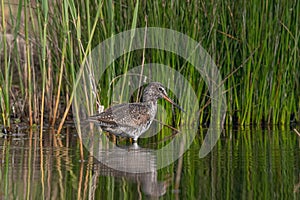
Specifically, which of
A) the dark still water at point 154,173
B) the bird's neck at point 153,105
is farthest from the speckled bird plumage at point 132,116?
the dark still water at point 154,173

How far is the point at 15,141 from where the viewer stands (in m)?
7.43

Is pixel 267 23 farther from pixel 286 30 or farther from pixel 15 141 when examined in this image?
pixel 15 141

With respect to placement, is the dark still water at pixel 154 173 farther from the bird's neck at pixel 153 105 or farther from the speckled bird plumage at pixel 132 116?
the bird's neck at pixel 153 105

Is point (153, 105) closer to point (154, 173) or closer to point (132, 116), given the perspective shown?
point (132, 116)

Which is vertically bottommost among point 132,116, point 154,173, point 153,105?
point 154,173

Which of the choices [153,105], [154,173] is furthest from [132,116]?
[154,173]

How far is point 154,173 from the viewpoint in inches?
219

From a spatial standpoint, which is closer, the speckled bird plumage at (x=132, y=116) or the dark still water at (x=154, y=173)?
the dark still water at (x=154, y=173)

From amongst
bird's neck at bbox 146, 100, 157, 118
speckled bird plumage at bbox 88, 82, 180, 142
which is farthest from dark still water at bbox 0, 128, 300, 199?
bird's neck at bbox 146, 100, 157, 118

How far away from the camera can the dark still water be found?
4.78m

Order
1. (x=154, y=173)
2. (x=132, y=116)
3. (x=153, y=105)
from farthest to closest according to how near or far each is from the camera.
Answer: (x=153, y=105) < (x=132, y=116) < (x=154, y=173)

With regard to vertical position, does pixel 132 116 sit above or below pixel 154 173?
above

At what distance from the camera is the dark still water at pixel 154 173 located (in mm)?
4781

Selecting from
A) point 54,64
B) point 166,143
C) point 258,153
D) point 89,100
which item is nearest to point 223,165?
point 258,153
